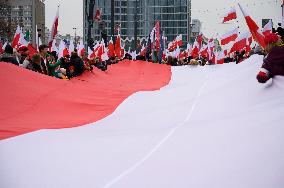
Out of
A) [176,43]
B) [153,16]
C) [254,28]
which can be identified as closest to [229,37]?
[254,28]

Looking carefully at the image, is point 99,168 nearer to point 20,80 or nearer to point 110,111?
point 110,111

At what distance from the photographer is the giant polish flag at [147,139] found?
9.73 ft

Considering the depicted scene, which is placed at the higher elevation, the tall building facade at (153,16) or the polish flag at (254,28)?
the tall building facade at (153,16)

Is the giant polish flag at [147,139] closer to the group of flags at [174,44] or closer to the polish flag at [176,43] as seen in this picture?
the group of flags at [174,44]

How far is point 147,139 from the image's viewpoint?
161 inches

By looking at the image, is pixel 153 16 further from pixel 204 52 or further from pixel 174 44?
pixel 204 52

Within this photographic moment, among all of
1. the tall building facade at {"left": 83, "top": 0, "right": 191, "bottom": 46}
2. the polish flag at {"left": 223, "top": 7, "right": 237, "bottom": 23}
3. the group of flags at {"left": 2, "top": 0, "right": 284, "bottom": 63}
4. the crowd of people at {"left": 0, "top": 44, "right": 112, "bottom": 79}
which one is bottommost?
the crowd of people at {"left": 0, "top": 44, "right": 112, "bottom": 79}

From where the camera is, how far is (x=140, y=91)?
8.46 m

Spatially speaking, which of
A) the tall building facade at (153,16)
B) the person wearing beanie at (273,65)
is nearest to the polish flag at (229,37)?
the person wearing beanie at (273,65)

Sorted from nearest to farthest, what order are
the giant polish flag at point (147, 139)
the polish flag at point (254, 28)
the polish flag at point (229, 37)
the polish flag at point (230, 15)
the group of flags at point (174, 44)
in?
the giant polish flag at point (147, 139) < the polish flag at point (254, 28) < the group of flags at point (174, 44) < the polish flag at point (230, 15) < the polish flag at point (229, 37)

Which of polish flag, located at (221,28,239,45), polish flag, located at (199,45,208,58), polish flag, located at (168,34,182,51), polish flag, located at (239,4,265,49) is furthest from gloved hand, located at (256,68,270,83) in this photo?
polish flag, located at (168,34,182,51)

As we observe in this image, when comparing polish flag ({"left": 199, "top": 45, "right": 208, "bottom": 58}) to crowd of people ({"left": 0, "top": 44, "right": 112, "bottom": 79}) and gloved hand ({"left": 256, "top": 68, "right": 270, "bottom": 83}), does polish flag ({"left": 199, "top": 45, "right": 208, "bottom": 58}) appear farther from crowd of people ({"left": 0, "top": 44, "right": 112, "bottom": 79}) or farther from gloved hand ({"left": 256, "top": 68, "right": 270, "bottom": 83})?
gloved hand ({"left": 256, "top": 68, "right": 270, "bottom": 83})

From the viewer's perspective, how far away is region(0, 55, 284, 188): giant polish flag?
117 inches

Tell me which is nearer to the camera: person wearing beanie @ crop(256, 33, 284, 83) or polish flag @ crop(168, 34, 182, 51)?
person wearing beanie @ crop(256, 33, 284, 83)
